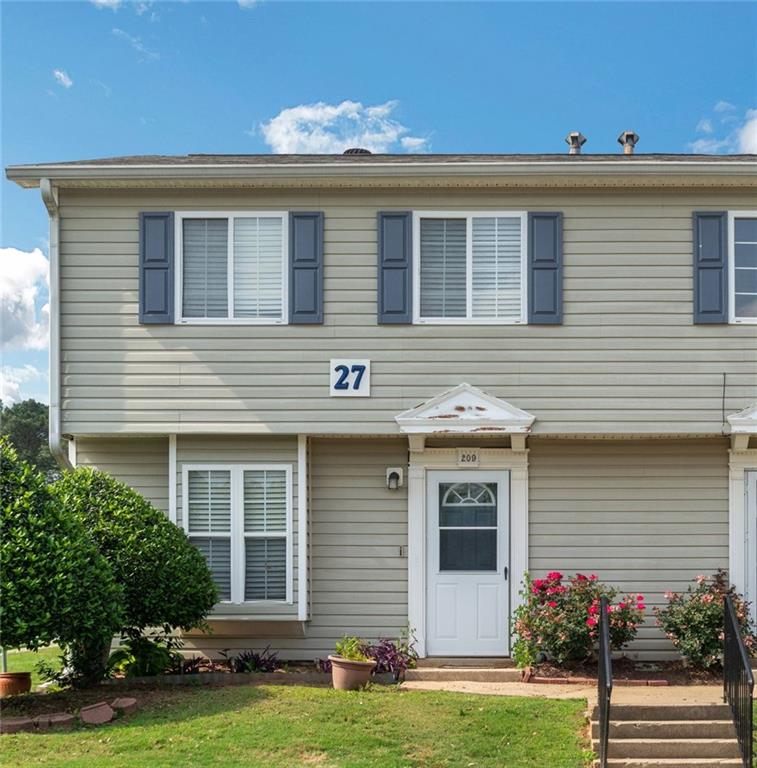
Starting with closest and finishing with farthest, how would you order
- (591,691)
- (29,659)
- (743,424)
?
(591,691), (743,424), (29,659)

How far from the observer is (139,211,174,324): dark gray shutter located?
30.6 ft

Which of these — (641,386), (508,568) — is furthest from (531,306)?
(508,568)

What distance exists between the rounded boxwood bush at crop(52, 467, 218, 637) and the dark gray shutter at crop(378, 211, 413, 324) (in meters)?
3.17

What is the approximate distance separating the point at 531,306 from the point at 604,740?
4.47 metres

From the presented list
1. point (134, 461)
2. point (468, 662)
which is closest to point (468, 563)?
point (468, 662)

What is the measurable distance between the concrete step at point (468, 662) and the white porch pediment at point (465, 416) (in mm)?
2514

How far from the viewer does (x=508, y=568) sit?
9578mm

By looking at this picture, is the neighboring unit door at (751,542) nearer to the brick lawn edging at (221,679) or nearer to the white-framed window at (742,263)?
the white-framed window at (742,263)

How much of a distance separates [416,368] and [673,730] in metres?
4.22

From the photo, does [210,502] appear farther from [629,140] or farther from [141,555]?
[629,140]

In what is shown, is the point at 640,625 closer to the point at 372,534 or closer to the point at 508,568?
the point at 508,568

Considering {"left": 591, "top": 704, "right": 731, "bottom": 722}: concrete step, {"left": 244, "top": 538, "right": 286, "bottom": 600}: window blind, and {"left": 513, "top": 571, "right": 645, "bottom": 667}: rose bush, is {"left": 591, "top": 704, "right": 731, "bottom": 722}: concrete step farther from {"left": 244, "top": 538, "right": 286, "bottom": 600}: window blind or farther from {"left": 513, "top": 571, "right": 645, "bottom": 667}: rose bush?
{"left": 244, "top": 538, "right": 286, "bottom": 600}: window blind

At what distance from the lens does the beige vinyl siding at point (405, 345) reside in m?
9.19

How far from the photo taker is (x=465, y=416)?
29.8ft
